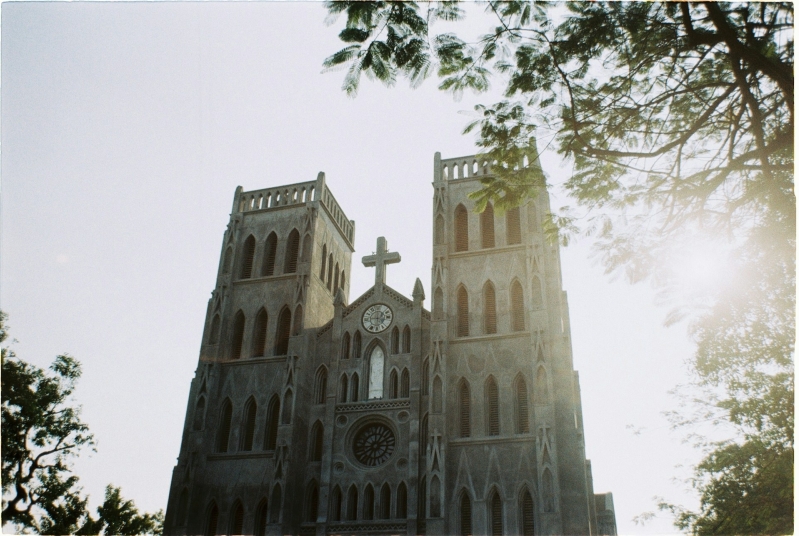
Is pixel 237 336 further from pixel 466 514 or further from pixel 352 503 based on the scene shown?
pixel 466 514

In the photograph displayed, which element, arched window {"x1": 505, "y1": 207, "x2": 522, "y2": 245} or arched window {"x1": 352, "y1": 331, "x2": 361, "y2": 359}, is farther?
arched window {"x1": 505, "y1": 207, "x2": 522, "y2": 245}

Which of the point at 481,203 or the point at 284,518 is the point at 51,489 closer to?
the point at 284,518

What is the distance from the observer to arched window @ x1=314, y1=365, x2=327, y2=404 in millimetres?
29484

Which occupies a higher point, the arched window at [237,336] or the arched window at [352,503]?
the arched window at [237,336]

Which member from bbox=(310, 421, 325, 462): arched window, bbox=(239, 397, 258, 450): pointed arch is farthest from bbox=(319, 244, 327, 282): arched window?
bbox=(310, 421, 325, 462): arched window

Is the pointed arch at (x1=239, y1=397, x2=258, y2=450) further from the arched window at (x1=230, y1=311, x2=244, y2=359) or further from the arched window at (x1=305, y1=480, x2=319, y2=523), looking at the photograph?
the arched window at (x1=305, y1=480, x2=319, y2=523)

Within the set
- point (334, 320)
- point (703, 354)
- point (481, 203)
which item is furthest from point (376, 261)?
point (481, 203)

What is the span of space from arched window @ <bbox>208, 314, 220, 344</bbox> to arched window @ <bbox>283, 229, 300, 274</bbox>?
371 cm

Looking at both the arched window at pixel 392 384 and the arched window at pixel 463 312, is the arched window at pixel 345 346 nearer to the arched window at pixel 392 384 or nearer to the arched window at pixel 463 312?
the arched window at pixel 392 384

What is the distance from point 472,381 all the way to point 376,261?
24.4 ft

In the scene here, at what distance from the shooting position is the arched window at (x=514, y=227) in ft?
101

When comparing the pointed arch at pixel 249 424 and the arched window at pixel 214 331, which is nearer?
the pointed arch at pixel 249 424

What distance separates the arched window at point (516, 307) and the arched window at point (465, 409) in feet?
9.83

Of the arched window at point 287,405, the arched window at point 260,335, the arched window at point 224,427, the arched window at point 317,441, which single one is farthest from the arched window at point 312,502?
the arched window at point 260,335
